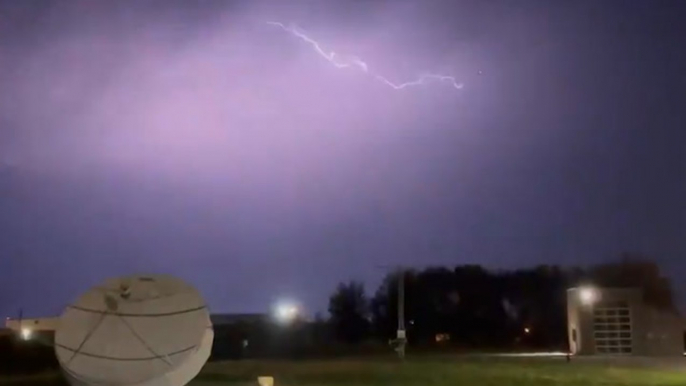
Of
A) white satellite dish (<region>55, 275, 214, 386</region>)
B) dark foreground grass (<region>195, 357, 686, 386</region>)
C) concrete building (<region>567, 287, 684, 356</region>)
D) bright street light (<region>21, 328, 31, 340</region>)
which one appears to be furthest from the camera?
bright street light (<region>21, 328, 31, 340</region>)

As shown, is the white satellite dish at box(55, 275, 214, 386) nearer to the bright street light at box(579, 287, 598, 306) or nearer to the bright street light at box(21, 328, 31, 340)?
the bright street light at box(21, 328, 31, 340)

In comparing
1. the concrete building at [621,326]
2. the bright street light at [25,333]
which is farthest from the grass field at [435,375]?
the bright street light at [25,333]

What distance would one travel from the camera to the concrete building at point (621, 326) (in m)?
44.7

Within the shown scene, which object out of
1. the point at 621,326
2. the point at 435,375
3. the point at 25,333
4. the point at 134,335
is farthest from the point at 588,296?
the point at 134,335

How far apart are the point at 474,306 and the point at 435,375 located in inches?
1739

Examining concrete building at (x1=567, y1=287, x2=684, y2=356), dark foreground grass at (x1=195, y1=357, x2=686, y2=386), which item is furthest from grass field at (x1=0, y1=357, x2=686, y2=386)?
concrete building at (x1=567, y1=287, x2=684, y2=356)

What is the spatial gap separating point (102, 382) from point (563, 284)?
185 feet

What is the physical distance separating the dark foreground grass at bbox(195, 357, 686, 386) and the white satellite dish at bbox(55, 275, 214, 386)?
7.77 metres

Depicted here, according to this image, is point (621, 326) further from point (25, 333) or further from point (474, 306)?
point (25, 333)

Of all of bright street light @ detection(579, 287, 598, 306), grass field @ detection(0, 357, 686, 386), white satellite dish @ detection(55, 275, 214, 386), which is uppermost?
bright street light @ detection(579, 287, 598, 306)

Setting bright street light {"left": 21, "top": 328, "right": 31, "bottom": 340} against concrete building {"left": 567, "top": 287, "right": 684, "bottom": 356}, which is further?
bright street light {"left": 21, "top": 328, "right": 31, "bottom": 340}

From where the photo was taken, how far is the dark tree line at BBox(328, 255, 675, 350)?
65.2 metres

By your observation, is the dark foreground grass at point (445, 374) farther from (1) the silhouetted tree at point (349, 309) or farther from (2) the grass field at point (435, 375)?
(1) the silhouetted tree at point (349, 309)

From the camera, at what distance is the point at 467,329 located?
67500 mm
